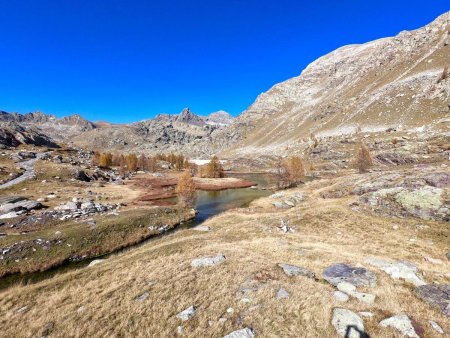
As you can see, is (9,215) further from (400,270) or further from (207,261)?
(400,270)

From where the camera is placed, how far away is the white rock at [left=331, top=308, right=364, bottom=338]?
12565 millimetres

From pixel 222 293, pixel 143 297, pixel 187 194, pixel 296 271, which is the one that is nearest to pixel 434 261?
pixel 296 271

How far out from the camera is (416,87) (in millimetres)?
184875

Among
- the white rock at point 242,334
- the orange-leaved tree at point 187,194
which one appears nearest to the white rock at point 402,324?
the white rock at point 242,334

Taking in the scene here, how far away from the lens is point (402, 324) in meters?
13.0

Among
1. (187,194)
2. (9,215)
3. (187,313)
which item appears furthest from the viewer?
(187,194)

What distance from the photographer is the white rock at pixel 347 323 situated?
12.6 m

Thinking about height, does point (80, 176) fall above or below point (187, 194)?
above

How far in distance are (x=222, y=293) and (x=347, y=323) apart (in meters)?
7.48

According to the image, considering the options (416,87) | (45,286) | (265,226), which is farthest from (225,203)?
(416,87)

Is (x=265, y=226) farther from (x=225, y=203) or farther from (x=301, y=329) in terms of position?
(x=225, y=203)

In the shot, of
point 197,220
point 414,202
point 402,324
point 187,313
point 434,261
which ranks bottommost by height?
point 197,220

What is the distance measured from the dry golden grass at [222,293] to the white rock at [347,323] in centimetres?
36

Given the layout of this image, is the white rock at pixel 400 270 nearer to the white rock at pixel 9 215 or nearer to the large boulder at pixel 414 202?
the large boulder at pixel 414 202
